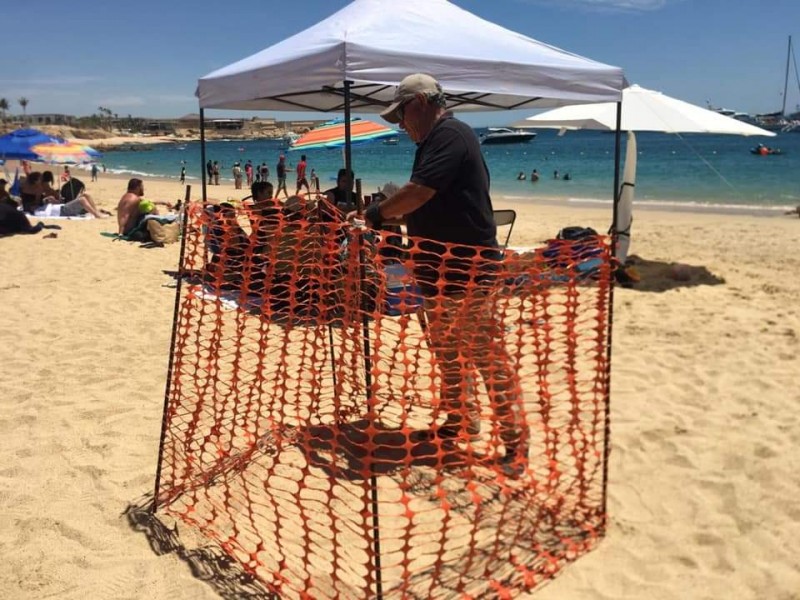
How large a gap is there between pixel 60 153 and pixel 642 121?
466 inches

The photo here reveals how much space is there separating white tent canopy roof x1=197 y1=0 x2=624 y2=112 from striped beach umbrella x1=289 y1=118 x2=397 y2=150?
3.73 metres

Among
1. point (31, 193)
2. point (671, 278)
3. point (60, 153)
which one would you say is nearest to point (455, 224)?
point (671, 278)

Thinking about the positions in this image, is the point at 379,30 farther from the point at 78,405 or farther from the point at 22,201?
the point at 22,201

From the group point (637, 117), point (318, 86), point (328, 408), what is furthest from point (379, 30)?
point (637, 117)

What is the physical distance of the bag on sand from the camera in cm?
962

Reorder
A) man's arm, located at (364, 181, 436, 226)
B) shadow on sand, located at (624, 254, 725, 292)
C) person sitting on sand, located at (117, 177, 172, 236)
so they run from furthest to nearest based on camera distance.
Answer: person sitting on sand, located at (117, 177, 172, 236), shadow on sand, located at (624, 254, 725, 292), man's arm, located at (364, 181, 436, 226)

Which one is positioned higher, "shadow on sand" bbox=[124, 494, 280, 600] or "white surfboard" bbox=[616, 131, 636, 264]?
"white surfboard" bbox=[616, 131, 636, 264]

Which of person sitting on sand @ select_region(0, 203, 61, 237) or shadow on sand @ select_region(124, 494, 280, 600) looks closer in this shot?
shadow on sand @ select_region(124, 494, 280, 600)

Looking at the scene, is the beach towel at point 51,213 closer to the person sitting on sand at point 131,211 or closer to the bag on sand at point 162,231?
the person sitting on sand at point 131,211

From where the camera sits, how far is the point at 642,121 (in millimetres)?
7422

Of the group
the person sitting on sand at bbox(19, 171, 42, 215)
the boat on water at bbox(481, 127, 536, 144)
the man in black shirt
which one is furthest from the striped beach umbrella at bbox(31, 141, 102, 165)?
the boat on water at bbox(481, 127, 536, 144)

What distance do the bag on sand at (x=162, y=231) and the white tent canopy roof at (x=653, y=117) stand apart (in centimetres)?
559

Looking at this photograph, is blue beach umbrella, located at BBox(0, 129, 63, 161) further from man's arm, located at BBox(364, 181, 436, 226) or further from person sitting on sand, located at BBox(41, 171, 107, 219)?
man's arm, located at BBox(364, 181, 436, 226)

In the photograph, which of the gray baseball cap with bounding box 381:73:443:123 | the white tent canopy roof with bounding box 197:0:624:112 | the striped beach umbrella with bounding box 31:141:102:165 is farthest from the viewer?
the striped beach umbrella with bounding box 31:141:102:165
